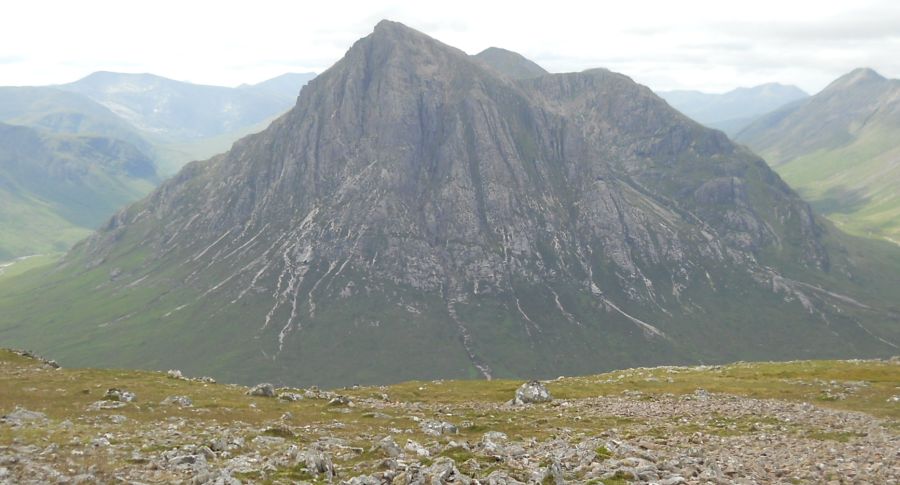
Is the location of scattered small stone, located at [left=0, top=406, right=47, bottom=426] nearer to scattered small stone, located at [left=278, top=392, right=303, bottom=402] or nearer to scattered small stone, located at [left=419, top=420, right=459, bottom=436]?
scattered small stone, located at [left=278, top=392, right=303, bottom=402]

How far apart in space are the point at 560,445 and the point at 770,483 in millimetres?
14545

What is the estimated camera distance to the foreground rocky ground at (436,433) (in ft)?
108

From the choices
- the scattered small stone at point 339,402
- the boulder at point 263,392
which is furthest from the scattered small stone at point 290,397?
the scattered small stone at point 339,402

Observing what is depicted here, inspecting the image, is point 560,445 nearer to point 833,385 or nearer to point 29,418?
point 29,418

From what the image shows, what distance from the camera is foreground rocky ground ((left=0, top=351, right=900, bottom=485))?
108 ft

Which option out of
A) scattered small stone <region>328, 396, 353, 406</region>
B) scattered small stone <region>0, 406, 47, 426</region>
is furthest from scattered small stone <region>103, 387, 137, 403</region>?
scattered small stone <region>328, 396, 353, 406</region>

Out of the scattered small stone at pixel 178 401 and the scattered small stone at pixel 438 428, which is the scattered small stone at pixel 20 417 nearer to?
the scattered small stone at pixel 178 401

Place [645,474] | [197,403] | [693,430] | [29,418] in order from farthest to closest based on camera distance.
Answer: [197,403] → [693,430] → [29,418] → [645,474]

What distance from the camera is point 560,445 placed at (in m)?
42.7

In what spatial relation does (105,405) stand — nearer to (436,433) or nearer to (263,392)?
(263,392)

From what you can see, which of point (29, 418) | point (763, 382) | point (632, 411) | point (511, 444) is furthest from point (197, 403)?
point (763, 382)

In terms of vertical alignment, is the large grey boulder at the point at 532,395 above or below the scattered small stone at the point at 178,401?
below

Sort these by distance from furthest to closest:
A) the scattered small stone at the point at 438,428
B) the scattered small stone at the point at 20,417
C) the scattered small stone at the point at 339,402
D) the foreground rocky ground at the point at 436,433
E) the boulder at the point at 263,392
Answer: the boulder at the point at 263,392 → the scattered small stone at the point at 339,402 → the scattered small stone at the point at 438,428 → the scattered small stone at the point at 20,417 → the foreground rocky ground at the point at 436,433

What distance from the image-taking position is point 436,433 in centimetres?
5134
